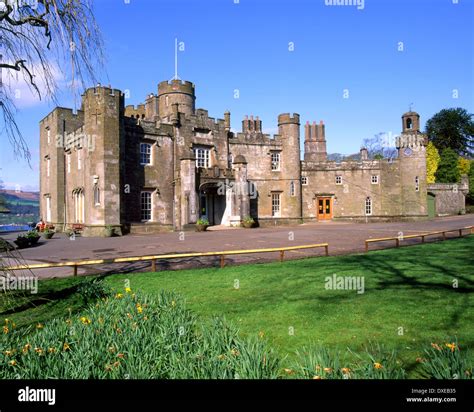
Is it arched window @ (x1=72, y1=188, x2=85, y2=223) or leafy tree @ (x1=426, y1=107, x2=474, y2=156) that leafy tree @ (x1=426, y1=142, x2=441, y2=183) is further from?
arched window @ (x1=72, y1=188, x2=85, y2=223)

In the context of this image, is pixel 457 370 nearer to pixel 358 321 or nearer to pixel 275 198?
pixel 358 321

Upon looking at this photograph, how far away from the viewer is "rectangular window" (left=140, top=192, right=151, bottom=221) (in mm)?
30891

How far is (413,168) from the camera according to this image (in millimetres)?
39875

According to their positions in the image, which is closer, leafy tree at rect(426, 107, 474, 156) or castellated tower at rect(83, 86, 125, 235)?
castellated tower at rect(83, 86, 125, 235)

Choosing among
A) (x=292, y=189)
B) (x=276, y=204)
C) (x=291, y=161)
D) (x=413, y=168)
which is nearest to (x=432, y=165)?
(x=413, y=168)

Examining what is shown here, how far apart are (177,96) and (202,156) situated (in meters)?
9.24

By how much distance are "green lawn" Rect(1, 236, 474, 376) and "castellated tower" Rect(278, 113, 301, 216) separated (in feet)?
88.4

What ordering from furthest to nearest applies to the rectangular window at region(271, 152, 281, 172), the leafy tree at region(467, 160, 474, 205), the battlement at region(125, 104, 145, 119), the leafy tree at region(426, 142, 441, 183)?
the leafy tree at region(426, 142, 441, 183) < the leafy tree at region(467, 160, 474, 205) < the battlement at region(125, 104, 145, 119) < the rectangular window at region(271, 152, 281, 172)

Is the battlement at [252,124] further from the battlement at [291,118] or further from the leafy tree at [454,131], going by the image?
the leafy tree at [454,131]

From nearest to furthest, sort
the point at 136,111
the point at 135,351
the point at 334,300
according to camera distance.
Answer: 1. the point at 135,351
2. the point at 334,300
3. the point at 136,111

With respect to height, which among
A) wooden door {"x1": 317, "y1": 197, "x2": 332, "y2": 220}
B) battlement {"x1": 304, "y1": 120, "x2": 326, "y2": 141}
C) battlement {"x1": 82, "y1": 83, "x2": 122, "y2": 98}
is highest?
battlement {"x1": 304, "y1": 120, "x2": 326, "y2": 141}

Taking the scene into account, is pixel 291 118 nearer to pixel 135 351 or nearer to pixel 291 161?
pixel 291 161

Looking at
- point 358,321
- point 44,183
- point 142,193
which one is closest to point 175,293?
point 358,321

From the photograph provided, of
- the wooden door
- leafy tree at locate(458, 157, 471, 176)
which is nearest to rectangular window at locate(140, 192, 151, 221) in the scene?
the wooden door
